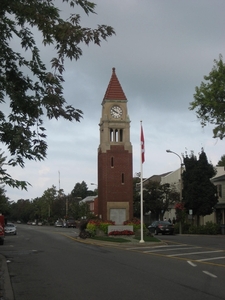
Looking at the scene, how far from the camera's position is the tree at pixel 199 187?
51281 mm

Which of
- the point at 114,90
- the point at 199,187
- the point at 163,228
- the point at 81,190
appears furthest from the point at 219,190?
the point at 81,190

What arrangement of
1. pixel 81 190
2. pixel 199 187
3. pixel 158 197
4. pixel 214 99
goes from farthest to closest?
pixel 81 190 < pixel 158 197 < pixel 199 187 < pixel 214 99

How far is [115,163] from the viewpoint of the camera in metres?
42.7

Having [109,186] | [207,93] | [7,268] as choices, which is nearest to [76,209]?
[109,186]

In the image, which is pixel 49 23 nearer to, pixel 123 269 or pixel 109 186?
pixel 123 269

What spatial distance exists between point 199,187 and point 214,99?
17.3m

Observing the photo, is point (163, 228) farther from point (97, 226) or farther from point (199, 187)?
point (97, 226)

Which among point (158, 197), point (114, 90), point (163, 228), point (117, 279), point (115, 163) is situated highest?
point (114, 90)

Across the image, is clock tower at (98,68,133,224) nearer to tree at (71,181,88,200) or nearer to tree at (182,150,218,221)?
tree at (182,150,218,221)

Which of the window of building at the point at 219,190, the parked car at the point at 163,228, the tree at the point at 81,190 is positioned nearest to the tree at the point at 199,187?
the window of building at the point at 219,190

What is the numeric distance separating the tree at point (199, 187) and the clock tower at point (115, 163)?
1140 cm

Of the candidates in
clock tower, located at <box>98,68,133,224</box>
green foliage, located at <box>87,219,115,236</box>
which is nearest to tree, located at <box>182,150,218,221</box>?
clock tower, located at <box>98,68,133,224</box>

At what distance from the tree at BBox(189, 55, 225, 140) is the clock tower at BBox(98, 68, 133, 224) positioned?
7.93 meters

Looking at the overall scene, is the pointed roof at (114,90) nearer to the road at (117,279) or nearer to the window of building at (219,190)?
the window of building at (219,190)
